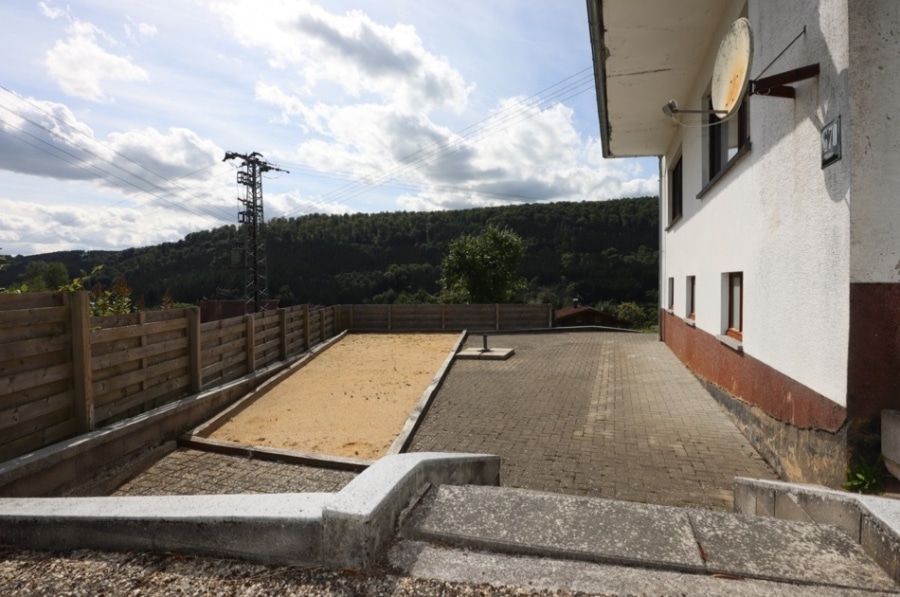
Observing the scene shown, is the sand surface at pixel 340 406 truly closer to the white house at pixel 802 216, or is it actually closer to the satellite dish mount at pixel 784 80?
the white house at pixel 802 216

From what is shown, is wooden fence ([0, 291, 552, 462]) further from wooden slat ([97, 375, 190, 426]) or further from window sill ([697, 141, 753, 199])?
window sill ([697, 141, 753, 199])

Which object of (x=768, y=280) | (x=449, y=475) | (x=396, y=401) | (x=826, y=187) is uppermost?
(x=826, y=187)

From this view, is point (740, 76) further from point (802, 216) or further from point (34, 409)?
point (34, 409)

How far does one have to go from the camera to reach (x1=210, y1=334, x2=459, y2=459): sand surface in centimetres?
650

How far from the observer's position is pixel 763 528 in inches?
90.2

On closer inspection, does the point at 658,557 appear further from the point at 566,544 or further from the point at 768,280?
the point at 768,280

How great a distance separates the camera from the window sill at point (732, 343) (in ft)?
20.6

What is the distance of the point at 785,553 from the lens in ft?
6.79

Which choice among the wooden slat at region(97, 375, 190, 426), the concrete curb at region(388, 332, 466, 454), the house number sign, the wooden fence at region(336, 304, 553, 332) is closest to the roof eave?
the house number sign

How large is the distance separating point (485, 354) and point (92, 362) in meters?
9.85

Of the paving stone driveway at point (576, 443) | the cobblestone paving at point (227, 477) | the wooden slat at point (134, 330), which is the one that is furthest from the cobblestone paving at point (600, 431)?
the wooden slat at point (134, 330)

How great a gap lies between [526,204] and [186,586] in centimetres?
8720

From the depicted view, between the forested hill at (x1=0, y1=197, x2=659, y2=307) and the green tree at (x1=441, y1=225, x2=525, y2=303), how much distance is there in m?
27.8

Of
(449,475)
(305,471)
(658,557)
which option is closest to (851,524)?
(658,557)
